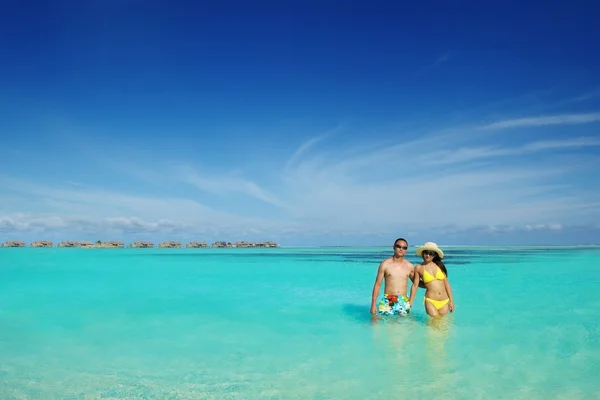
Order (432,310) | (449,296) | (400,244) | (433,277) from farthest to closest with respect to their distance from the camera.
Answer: (432,310)
(449,296)
(433,277)
(400,244)

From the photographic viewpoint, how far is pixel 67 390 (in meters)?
5.32

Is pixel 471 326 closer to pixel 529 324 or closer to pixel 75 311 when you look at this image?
pixel 529 324

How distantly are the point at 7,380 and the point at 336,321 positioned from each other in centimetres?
576

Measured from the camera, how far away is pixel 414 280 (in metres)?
8.12

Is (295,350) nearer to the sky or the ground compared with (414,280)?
nearer to the ground

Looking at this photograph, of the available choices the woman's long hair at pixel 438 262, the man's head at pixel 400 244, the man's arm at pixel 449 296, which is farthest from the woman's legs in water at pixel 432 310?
→ the man's head at pixel 400 244

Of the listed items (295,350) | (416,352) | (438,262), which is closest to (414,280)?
(438,262)

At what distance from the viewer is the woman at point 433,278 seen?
26.1 ft

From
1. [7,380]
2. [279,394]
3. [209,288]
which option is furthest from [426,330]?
[209,288]

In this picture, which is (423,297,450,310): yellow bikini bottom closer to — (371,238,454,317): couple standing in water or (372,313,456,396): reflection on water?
(371,238,454,317): couple standing in water

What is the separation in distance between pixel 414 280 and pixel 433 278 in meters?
0.34

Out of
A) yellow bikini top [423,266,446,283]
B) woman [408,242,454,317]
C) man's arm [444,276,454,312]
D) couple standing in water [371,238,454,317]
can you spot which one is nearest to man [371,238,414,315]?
couple standing in water [371,238,454,317]

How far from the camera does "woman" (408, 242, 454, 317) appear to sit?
313 inches

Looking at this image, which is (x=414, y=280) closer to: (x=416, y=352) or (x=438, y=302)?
(x=438, y=302)
